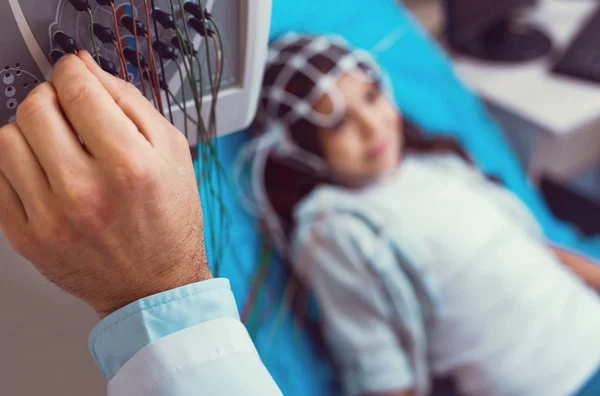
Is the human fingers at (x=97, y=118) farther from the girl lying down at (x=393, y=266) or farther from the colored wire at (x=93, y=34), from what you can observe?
the girl lying down at (x=393, y=266)

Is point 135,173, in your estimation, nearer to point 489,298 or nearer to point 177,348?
point 177,348

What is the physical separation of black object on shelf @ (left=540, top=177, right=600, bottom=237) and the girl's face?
561 millimetres

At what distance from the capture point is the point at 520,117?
4.71 ft

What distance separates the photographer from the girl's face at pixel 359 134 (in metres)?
1.01

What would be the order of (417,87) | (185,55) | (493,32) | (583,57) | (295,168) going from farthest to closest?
1. (493,32)
2. (583,57)
3. (417,87)
4. (295,168)
5. (185,55)

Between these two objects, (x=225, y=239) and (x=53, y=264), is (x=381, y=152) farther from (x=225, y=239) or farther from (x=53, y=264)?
(x=53, y=264)

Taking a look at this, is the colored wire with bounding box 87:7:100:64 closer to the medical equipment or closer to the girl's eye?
the medical equipment

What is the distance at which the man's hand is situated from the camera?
37cm

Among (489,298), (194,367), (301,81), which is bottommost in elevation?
(489,298)

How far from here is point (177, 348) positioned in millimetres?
417

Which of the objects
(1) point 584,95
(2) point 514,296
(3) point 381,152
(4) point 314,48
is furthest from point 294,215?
(1) point 584,95

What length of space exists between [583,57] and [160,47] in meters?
1.35

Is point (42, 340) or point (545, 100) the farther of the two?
point (545, 100)

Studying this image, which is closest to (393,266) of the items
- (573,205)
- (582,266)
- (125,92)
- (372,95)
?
(372,95)
